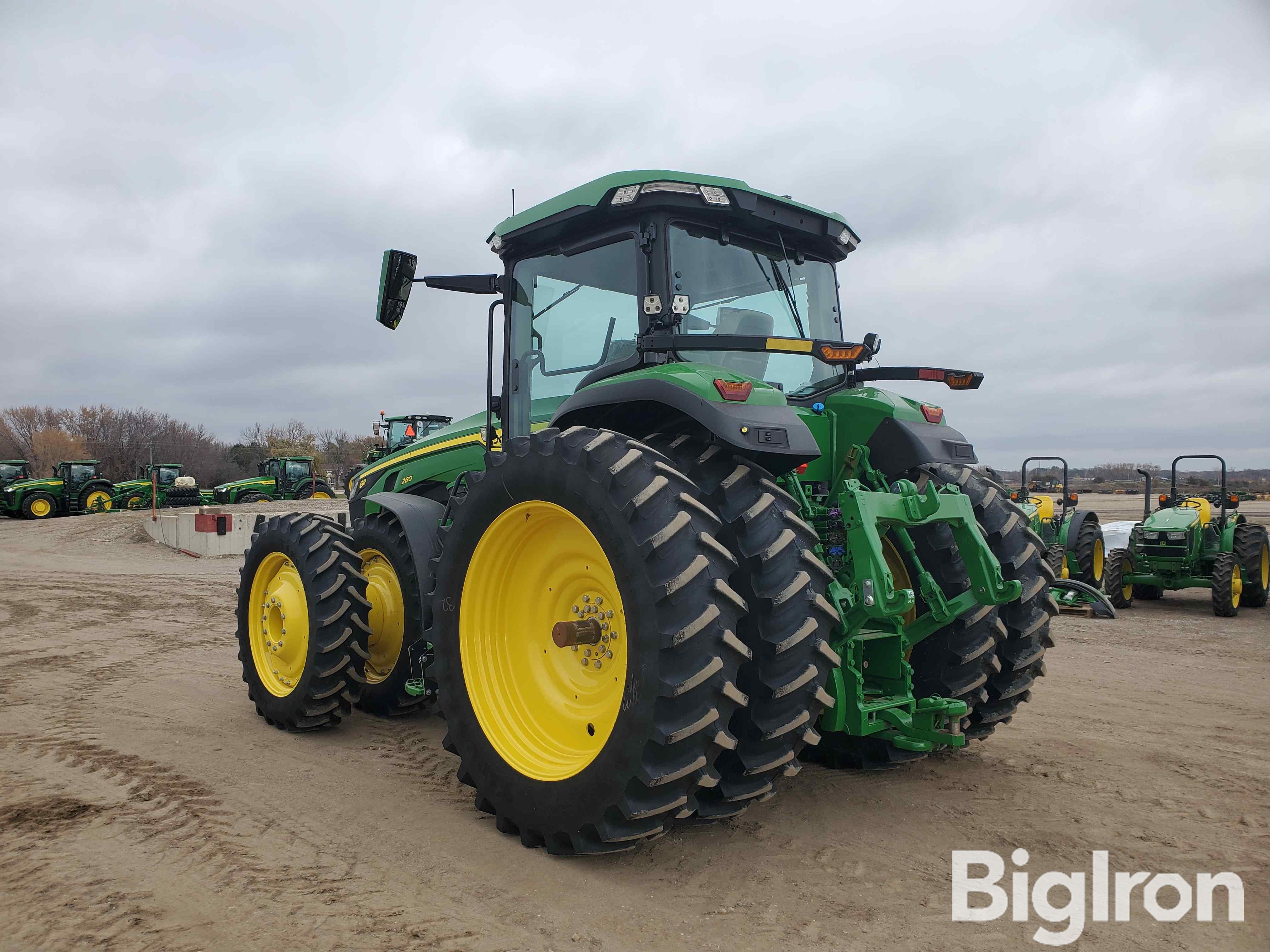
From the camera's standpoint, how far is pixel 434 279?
14.1ft

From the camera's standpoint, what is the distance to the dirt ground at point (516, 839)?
102 inches

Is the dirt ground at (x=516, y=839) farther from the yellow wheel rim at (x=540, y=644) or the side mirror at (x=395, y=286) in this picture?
the side mirror at (x=395, y=286)

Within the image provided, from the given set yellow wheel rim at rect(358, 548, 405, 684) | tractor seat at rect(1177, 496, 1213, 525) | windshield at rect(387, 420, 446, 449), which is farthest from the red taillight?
windshield at rect(387, 420, 446, 449)

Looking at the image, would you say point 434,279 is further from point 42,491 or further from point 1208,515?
point 42,491

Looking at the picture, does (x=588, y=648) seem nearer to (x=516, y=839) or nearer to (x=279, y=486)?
(x=516, y=839)

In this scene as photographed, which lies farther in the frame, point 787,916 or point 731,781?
point 731,781

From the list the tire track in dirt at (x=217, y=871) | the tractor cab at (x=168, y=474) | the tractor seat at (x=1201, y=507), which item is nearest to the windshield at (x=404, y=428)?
the tractor seat at (x=1201, y=507)

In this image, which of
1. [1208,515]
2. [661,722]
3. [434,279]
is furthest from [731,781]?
[1208,515]

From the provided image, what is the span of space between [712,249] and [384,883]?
9.59 ft

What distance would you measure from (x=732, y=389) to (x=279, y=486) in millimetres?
33232

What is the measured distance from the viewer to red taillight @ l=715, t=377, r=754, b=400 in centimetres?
313

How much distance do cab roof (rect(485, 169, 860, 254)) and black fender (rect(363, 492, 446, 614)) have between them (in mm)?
1685

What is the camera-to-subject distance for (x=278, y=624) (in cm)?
505

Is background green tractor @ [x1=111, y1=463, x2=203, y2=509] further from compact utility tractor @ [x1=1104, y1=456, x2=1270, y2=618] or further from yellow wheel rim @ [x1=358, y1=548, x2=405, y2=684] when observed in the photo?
compact utility tractor @ [x1=1104, y1=456, x2=1270, y2=618]
